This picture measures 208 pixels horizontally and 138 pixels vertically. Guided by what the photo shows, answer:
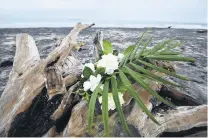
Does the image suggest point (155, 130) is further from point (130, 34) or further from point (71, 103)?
point (130, 34)

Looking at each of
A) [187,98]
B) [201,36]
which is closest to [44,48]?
[187,98]

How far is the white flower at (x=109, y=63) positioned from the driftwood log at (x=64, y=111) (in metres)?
0.47

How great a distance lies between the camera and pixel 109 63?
2217 mm

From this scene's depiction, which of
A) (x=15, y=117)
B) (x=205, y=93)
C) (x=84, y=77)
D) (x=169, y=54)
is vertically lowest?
(x=205, y=93)

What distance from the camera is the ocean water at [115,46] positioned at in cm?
527

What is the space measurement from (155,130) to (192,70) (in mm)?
3301

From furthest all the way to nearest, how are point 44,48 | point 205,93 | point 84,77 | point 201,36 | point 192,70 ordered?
1. point 201,36
2. point 44,48
3. point 192,70
4. point 205,93
5. point 84,77

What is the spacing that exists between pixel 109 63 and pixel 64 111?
2.97 feet

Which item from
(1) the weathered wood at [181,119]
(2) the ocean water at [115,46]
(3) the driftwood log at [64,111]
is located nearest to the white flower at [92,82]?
(3) the driftwood log at [64,111]

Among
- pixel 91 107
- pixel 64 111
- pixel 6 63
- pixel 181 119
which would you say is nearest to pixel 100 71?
pixel 91 107

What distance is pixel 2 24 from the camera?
504 centimetres

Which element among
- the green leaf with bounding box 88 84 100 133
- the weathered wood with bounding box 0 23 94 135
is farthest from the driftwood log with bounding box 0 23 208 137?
the green leaf with bounding box 88 84 100 133

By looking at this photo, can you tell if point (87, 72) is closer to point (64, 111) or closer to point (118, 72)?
point (118, 72)

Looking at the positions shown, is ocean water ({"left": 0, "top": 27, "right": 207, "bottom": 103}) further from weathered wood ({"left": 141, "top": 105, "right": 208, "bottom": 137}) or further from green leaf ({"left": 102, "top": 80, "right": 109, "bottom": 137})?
green leaf ({"left": 102, "top": 80, "right": 109, "bottom": 137})
